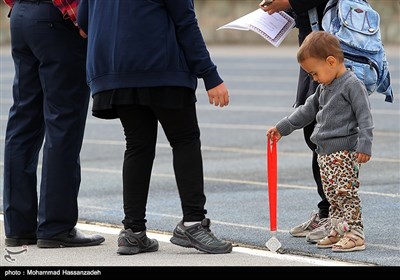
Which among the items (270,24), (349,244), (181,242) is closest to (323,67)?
(270,24)

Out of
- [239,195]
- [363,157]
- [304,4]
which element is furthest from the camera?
[239,195]

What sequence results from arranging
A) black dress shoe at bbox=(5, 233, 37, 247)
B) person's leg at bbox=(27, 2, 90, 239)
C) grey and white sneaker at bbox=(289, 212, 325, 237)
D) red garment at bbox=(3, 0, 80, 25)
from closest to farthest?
red garment at bbox=(3, 0, 80, 25) → person's leg at bbox=(27, 2, 90, 239) → black dress shoe at bbox=(5, 233, 37, 247) → grey and white sneaker at bbox=(289, 212, 325, 237)

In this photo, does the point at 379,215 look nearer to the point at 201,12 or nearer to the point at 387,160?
the point at 387,160

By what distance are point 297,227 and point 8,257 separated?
5.88ft

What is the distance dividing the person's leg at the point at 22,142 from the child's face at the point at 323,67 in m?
1.65

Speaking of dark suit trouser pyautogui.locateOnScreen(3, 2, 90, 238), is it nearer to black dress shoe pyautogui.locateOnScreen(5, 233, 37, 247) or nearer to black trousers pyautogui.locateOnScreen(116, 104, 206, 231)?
black dress shoe pyautogui.locateOnScreen(5, 233, 37, 247)

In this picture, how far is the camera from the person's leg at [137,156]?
693 cm

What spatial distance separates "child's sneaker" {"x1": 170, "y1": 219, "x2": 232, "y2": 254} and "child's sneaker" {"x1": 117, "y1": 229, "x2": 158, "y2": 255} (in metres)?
0.22

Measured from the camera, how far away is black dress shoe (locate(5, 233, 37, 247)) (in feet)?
24.4

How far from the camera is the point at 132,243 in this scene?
7.01 metres

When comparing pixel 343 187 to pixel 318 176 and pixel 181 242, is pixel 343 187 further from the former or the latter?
pixel 181 242

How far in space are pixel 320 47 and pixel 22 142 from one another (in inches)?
75.8

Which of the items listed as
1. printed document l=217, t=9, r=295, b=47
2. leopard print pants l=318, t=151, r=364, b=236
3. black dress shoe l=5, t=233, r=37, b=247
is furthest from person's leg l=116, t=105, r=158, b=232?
leopard print pants l=318, t=151, r=364, b=236

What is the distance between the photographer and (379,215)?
27.3ft
